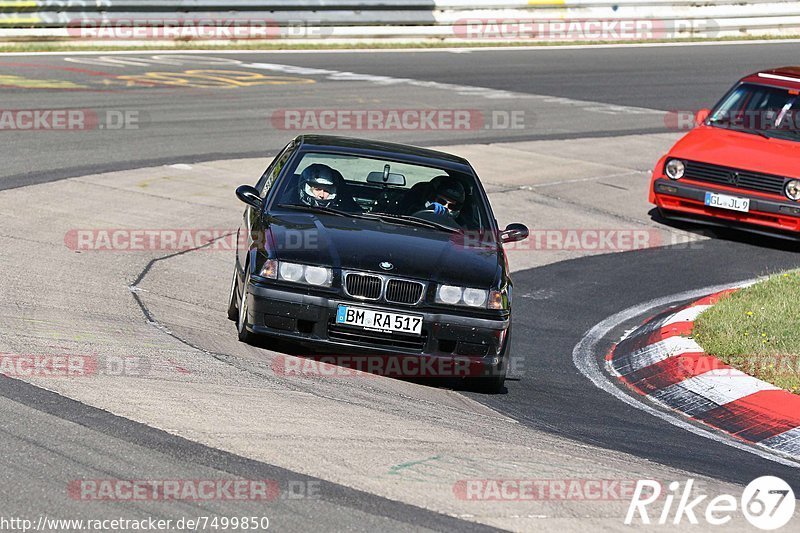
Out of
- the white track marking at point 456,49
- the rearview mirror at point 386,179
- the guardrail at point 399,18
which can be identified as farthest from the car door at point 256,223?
the guardrail at point 399,18

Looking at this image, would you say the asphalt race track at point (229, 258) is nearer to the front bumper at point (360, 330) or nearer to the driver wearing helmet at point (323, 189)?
the front bumper at point (360, 330)

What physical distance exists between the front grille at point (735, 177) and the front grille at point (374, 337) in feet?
23.6

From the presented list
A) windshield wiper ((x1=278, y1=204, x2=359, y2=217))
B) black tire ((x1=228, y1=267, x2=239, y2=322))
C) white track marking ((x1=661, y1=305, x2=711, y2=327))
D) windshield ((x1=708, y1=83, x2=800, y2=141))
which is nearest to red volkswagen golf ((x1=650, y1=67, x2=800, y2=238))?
windshield ((x1=708, y1=83, x2=800, y2=141))

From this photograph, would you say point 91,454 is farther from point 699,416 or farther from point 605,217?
point 605,217

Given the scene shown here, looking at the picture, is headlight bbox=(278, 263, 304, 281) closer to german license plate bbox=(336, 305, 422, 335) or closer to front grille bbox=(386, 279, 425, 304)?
german license plate bbox=(336, 305, 422, 335)

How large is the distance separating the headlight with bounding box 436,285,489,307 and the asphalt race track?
586 millimetres

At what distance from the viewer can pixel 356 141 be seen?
9.75 meters

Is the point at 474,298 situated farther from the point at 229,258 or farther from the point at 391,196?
the point at 229,258

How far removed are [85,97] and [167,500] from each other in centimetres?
1493

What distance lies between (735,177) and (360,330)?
744cm

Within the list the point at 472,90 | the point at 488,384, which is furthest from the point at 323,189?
the point at 472,90

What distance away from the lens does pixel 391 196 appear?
30.0ft

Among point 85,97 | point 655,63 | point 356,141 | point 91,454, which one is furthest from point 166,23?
point 91,454

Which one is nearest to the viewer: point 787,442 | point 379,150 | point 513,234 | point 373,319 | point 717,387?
point 787,442
